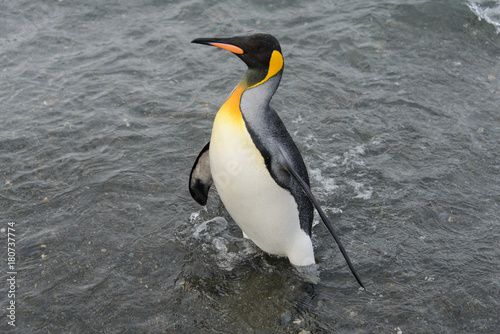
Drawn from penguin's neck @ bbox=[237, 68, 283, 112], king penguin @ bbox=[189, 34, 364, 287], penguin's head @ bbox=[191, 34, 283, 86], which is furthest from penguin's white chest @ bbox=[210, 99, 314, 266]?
penguin's head @ bbox=[191, 34, 283, 86]

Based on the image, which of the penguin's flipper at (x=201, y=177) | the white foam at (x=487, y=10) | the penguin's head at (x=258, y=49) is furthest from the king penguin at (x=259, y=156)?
the white foam at (x=487, y=10)

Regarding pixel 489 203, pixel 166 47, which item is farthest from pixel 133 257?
pixel 166 47

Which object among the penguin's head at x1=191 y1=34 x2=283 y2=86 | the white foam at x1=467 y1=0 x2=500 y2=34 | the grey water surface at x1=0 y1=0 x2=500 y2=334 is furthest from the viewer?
the white foam at x1=467 y1=0 x2=500 y2=34

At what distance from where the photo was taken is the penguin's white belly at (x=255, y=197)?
3391 mm

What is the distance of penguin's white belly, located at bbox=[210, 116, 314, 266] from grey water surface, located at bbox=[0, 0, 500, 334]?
227 mm

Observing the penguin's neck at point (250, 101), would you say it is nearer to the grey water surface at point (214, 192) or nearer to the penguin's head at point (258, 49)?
the penguin's head at point (258, 49)

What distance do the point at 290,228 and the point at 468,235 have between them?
1.54 m

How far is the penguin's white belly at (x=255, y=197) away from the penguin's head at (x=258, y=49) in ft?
1.40

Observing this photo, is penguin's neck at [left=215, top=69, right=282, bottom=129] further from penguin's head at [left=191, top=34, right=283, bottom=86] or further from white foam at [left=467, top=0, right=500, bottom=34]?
white foam at [left=467, top=0, right=500, bottom=34]

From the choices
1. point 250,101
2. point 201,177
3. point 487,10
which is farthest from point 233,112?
point 487,10

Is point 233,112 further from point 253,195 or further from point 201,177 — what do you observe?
point 201,177

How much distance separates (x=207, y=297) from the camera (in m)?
3.60

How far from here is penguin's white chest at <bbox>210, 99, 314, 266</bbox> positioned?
3.39 meters

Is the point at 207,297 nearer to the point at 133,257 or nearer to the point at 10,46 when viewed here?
the point at 133,257
